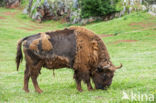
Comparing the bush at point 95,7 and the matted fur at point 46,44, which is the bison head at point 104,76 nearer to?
the matted fur at point 46,44

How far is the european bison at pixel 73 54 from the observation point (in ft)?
29.2

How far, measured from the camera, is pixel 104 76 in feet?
29.8

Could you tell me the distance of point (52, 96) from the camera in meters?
8.34

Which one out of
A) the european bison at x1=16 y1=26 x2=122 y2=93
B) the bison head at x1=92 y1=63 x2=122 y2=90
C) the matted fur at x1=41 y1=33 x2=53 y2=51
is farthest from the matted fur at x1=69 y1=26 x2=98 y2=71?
the matted fur at x1=41 y1=33 x2=53 y2=51

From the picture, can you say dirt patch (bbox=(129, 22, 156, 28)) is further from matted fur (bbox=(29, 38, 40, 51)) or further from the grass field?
matted fur (bbox=(29, 38, 40, 51))

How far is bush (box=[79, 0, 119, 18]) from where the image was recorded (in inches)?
1960

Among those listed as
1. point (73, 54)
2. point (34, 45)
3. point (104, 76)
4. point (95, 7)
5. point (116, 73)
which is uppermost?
point (34, 45)

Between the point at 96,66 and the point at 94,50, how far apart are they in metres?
0.61

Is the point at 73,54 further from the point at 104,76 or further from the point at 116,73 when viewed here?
the point at 116,73

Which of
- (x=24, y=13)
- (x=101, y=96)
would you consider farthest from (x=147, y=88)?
(x=24, y=13)

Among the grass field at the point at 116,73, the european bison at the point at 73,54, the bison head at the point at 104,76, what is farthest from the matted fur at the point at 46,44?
the bison head at the point at 104,76

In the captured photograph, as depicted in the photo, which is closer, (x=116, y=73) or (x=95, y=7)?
(x=116, y=73)

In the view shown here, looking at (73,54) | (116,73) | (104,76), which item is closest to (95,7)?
(116,73)

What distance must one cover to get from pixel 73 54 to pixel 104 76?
4.61 feet
